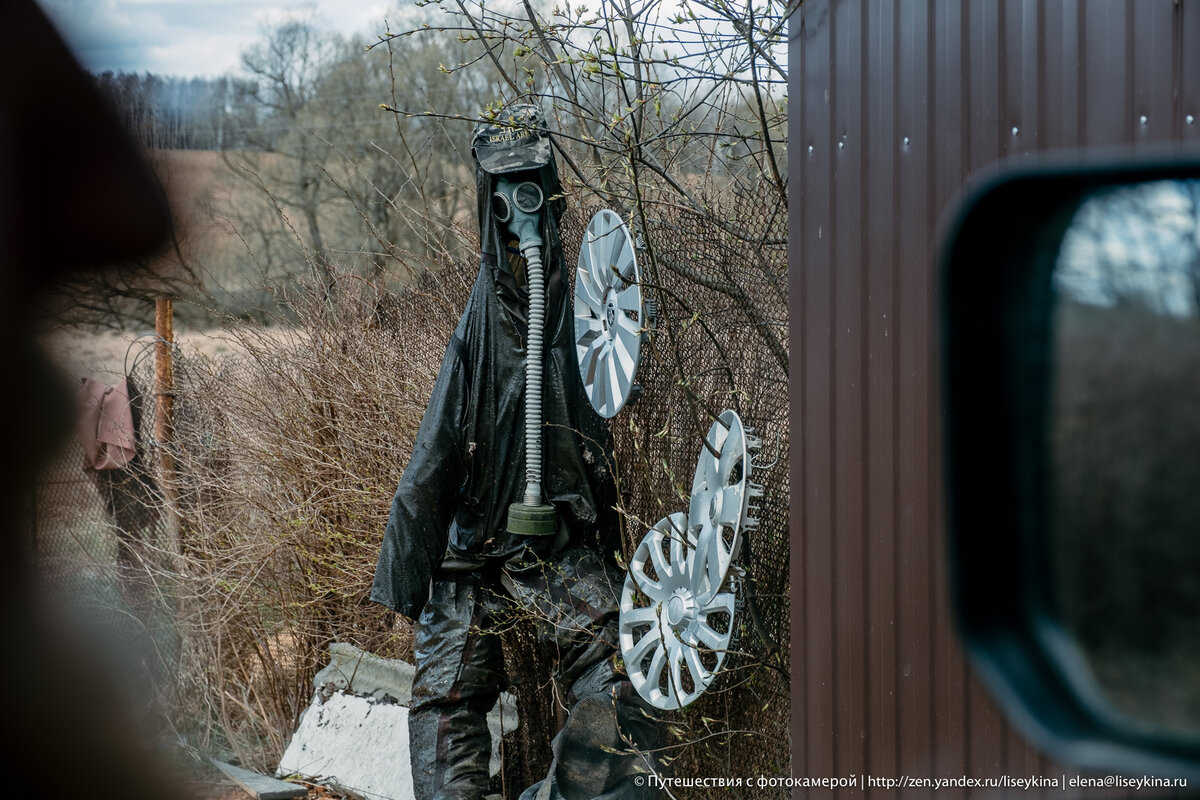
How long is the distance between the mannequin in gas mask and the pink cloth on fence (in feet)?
12.3

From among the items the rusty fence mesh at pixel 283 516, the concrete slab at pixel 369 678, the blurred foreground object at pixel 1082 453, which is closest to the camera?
the blurred foreground object at pixel 1082 453

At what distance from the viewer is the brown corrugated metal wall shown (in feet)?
5.57

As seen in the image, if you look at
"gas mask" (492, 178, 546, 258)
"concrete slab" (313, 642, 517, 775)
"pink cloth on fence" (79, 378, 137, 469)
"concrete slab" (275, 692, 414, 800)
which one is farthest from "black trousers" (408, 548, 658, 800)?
"pink cloth on fence" (79, 378, 137, 469)

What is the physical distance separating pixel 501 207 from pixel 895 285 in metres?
2.13

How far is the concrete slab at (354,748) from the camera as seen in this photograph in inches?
195

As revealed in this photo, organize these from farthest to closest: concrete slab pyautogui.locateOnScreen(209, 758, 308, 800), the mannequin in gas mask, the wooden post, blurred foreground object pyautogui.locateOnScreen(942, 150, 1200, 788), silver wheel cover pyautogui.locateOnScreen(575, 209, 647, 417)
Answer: the wooden post, concrete slab pyautogui.locateOnScreen(209, 758, 308, 800), the mannequin in gas mask, silver wheel cover pyautogui.locateOnScreen(575, 209, 647, 417), blurred foreground object pyautogui.locateOnScreen(942, 150, 1200, 788)

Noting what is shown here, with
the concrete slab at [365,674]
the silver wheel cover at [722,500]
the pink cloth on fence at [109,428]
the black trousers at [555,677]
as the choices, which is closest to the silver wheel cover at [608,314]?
the silver wheel cover at [722,500]

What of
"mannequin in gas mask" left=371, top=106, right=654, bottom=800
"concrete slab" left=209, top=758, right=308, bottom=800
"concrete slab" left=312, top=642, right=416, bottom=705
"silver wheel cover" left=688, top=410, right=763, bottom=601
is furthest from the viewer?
"concrete slab" left=312, top=642, right=416, bottom=705

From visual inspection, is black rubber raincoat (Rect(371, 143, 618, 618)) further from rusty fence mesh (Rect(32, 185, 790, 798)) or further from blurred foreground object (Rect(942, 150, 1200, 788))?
blurred foreground object (Rect(942, 150, 1200, 788))

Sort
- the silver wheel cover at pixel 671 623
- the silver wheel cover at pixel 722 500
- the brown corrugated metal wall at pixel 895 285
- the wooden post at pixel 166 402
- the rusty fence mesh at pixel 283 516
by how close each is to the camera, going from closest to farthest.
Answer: the brown corrugated metal wall at pixel 895 285, the silver wheel cover at pixel 722 500, the silver wheel cover at pixel 671 623, the rusty fence mesh at pixel 283 516, the wooden post at pixel 166 402

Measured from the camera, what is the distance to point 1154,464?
0.81m

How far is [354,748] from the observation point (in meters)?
5.25

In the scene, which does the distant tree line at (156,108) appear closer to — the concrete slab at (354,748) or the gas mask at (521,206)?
the gas mask at (521,206)

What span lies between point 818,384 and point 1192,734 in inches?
57.9
